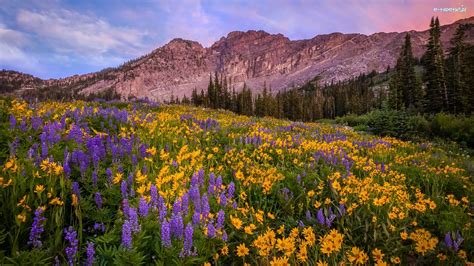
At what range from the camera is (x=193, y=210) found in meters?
3.61

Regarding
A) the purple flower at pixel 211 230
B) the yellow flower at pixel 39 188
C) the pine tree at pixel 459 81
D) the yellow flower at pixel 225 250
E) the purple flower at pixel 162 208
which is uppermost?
the pine tree at pixel 459 81

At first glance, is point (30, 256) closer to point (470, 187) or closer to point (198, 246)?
point (198, 246)

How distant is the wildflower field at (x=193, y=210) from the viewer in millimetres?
2754

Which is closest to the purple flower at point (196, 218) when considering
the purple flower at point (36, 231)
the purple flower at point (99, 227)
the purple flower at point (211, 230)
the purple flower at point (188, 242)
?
the purple flower at point (211, 230)

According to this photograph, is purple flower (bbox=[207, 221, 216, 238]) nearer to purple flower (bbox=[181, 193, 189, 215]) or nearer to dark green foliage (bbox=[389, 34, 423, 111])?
purple flower (bbox=[181, 193, 189, 215])

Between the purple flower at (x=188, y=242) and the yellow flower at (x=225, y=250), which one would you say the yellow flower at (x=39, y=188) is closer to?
the purple flower at (x=188, y=242)

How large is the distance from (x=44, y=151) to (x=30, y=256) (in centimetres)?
179

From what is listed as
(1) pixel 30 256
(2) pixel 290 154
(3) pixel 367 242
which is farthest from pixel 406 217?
(1) pixel 30 256

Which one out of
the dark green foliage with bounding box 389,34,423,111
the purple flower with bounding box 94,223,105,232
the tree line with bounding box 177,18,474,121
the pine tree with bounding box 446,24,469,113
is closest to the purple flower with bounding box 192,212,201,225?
the purple flower with bounding box 94,223,105,232

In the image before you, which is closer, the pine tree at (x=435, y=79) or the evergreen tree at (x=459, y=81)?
the evergreen tree at (x=459, y=81)

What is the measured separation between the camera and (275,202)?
16.3 ft

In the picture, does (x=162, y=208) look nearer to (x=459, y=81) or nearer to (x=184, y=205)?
(x=184, y=205)

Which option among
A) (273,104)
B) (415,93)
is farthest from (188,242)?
(273,104)

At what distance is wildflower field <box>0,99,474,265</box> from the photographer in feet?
9.04
